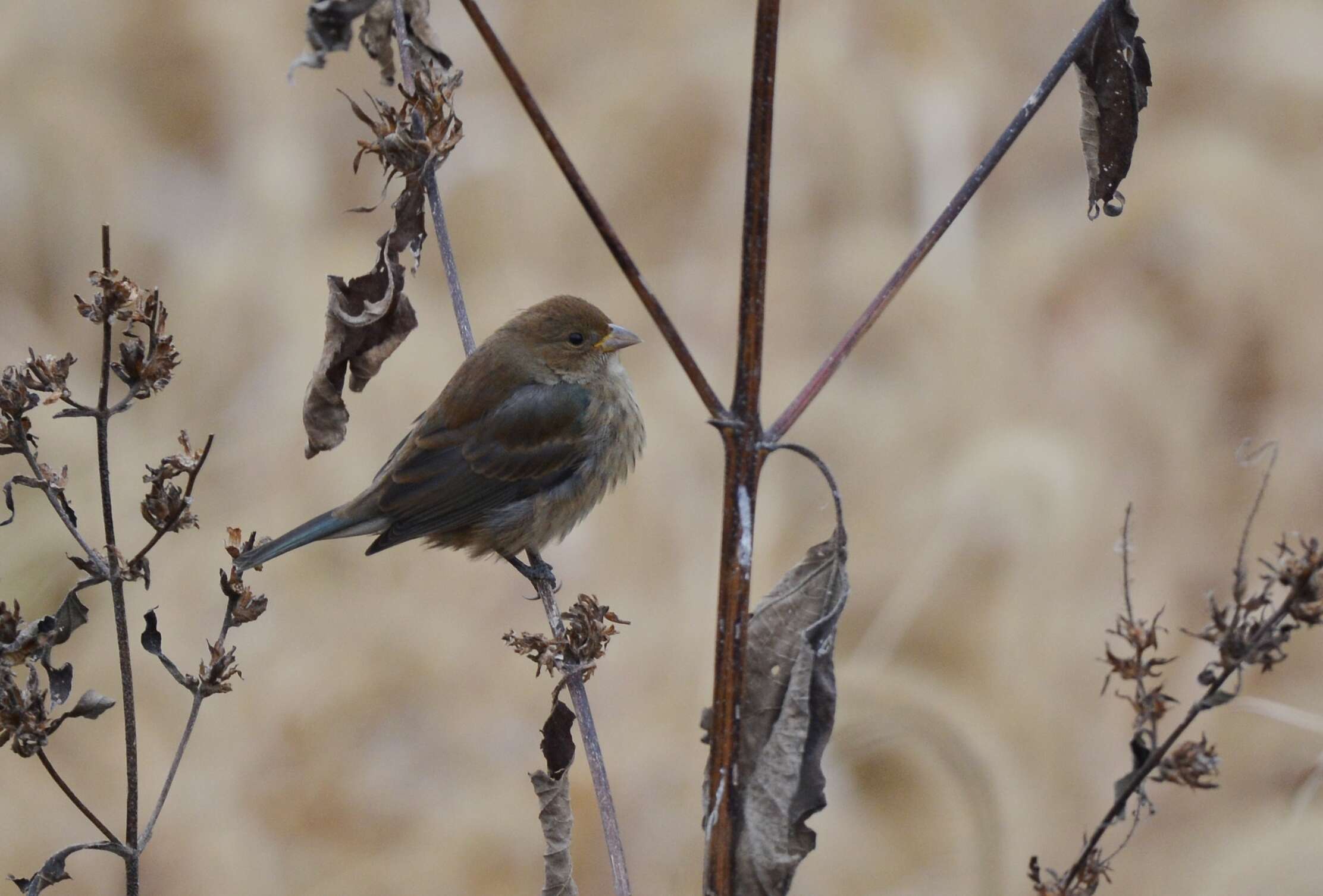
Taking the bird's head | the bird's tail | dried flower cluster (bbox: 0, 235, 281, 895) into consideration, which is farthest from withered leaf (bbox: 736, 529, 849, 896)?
the bird's head

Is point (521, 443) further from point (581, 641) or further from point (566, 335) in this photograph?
point (581, 641)

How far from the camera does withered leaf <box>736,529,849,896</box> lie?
0.96m

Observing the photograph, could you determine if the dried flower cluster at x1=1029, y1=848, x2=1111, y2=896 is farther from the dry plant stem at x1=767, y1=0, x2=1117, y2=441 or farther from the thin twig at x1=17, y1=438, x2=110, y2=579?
the thin twig at x1=17, y1=438, x2=110, y2=579

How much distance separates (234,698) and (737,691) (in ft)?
7.68

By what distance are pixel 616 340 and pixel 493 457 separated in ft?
0.98

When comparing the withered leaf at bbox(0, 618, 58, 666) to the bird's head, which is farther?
the bird's head

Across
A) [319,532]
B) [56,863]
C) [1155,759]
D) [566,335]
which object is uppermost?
[566,335]

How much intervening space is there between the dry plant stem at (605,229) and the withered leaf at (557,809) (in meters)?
0.42

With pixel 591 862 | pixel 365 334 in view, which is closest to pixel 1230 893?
pixel 591 862

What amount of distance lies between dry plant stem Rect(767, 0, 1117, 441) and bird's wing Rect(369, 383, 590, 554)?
1.30 metres

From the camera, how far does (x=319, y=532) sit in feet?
6.51

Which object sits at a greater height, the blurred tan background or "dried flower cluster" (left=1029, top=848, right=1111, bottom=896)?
the blurred tan background

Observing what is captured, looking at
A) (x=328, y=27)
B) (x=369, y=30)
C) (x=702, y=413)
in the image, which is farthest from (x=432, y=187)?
(x=702, y=413)

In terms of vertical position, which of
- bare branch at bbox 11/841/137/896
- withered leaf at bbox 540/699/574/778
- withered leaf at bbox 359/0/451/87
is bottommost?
bare branch at bbox 11/841/137/896
